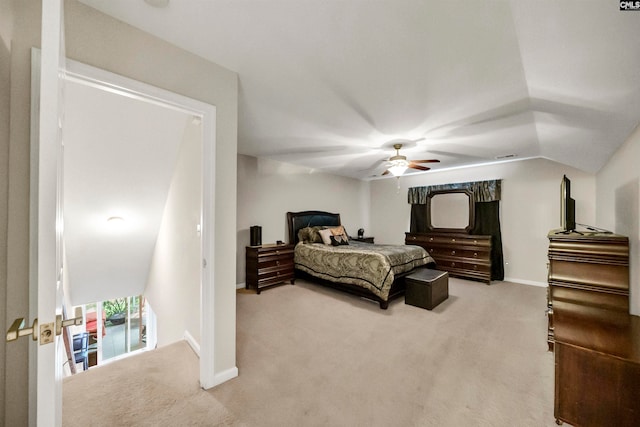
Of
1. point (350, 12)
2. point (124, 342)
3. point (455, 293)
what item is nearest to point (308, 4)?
point (350, 12)

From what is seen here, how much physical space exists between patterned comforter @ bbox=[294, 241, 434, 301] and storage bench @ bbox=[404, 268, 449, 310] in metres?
0.25

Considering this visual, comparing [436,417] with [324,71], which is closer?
[436,417]

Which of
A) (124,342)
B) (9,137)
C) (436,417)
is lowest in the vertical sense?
(124,342)

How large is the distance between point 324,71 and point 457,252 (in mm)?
4584

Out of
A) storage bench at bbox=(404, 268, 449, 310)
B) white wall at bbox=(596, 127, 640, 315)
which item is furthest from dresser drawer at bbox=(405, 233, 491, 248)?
white wall at bbox=(596, 127, 640, 315)

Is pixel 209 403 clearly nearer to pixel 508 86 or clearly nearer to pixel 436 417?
pixel 436 417

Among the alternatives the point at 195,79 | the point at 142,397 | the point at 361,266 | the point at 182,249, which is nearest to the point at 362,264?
the point at 361,266

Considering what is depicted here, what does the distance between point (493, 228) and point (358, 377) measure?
14.8 feet

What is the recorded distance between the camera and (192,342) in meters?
2.40

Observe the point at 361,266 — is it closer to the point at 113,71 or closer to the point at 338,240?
the point at 338,240

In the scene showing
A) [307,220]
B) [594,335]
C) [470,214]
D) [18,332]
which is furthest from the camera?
[307,220]

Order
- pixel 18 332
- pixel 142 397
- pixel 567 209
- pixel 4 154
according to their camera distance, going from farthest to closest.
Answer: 1. pixel 567 209
2. pixel 142 397
3. pixel 4 154
4. pixel 18 332

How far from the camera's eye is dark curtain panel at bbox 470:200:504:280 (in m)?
4.75

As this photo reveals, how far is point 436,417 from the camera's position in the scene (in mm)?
1553
